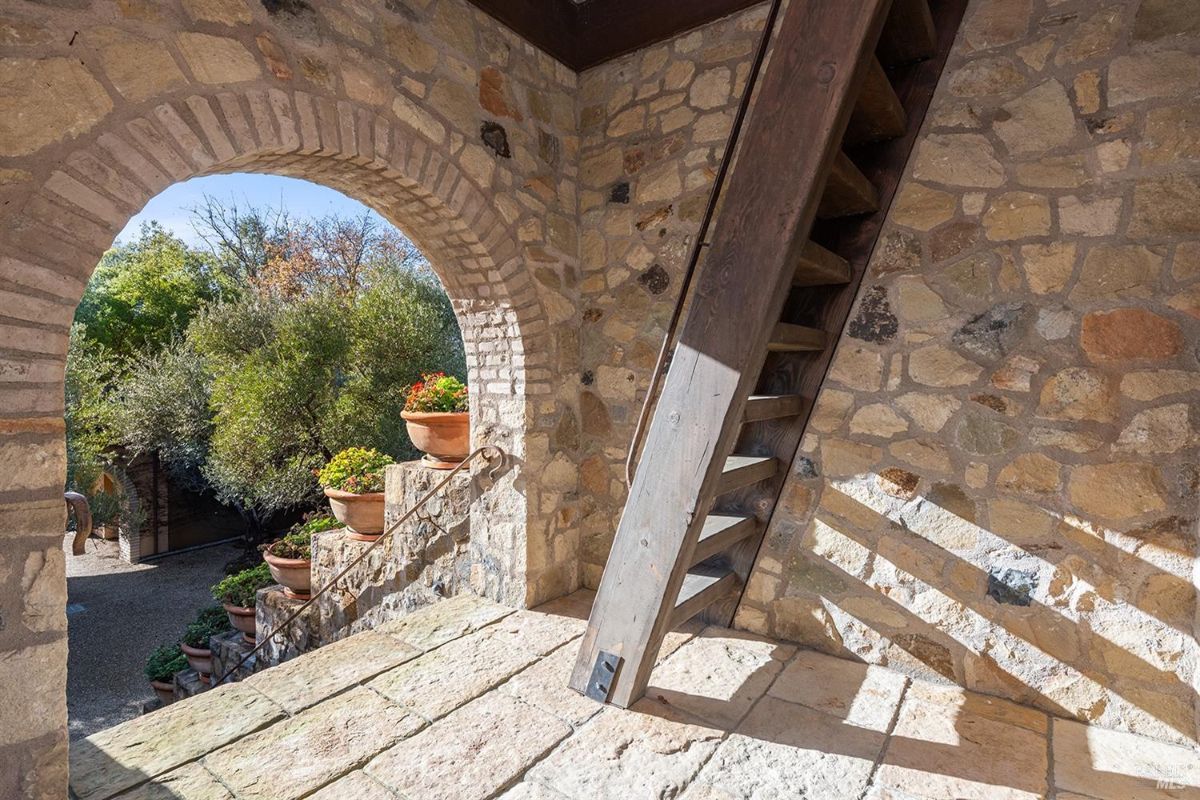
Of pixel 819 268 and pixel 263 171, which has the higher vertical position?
pixel 263 171

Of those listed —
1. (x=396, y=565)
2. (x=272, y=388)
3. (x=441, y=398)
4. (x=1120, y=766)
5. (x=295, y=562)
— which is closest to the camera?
(x=1120, y=766)

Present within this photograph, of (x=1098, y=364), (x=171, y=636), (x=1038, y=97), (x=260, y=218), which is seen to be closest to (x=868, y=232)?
(x=1038, y=97)

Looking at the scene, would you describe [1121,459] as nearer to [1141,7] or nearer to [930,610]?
[930,610]

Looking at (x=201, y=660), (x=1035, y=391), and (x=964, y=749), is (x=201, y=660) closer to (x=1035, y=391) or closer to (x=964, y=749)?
(x=964, y=749)

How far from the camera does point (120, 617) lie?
684 centimetres

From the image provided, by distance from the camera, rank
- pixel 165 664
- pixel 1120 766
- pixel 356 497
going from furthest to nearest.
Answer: pixel 165 664 → pixel 356 497 → pixel 1120 766

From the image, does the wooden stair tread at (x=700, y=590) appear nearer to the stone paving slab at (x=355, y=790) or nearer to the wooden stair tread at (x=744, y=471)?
the wooden stair tread at (x=744, y=471)

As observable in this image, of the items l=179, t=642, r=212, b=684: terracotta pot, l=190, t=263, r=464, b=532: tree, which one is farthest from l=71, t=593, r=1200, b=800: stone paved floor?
l=190, t=263, r=464, b=532: tree

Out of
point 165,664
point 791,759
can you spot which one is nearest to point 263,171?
point 791,759

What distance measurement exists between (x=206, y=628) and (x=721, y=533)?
5.34m

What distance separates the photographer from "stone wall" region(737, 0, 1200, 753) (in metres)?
1.84

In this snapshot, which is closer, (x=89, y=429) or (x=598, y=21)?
(x=598, y=21)

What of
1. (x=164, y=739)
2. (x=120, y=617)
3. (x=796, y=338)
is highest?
(x=796, y=338)

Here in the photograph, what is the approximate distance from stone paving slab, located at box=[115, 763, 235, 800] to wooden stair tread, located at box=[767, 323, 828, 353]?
1969mm
